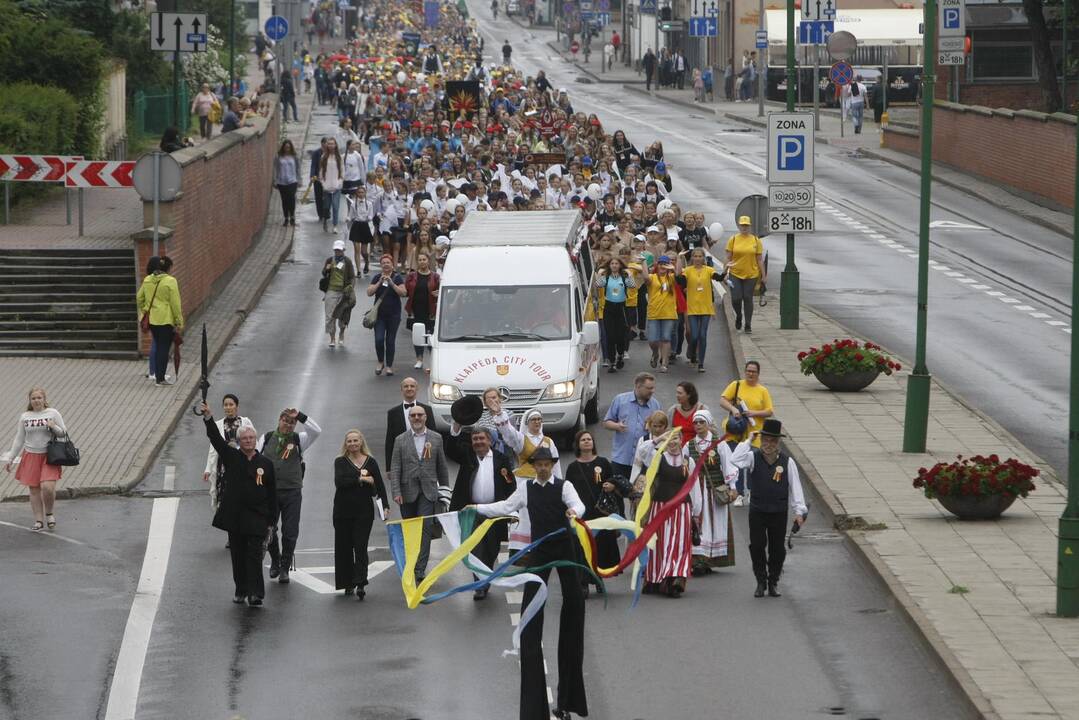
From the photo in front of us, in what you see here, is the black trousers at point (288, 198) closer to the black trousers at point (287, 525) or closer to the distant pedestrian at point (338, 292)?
the distant pedestrian at point (338, 292)

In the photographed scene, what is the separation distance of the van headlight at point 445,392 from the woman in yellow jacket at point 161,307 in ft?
16.4

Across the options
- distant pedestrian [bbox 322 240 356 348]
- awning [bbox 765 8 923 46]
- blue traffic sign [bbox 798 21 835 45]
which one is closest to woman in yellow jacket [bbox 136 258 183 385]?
distant pedestrian [bbox 322 240 356 348]

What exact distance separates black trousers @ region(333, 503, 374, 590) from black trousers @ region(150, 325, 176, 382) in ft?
34.5

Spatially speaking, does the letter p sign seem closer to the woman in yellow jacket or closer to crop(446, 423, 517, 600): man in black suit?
the woman in yellow jacket

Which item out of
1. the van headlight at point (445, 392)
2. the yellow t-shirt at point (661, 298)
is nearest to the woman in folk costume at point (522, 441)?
the van headlight at point (445, 392)

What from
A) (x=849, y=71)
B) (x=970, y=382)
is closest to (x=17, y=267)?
(x=970, y=382)

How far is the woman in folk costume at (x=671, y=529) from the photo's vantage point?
55.7ft

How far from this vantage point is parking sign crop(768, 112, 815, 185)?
103ft

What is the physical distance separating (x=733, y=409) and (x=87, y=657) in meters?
7.64

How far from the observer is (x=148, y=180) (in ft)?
91.0

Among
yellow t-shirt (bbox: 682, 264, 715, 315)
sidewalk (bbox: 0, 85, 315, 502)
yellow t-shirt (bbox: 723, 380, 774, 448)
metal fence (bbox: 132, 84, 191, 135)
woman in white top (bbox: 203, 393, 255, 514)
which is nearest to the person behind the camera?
woman in white top (bbox: 203, 393, 255, 514)

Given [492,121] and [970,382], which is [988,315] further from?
[492,121]

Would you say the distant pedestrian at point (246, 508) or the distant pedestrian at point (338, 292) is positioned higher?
the distant pedestrian at point (338, 292)

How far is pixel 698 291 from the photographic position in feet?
93.2
